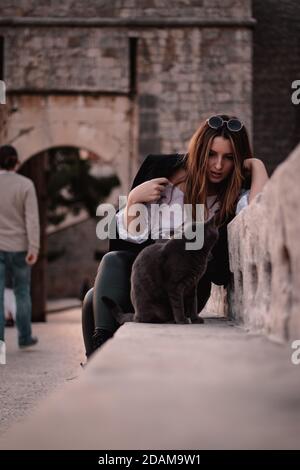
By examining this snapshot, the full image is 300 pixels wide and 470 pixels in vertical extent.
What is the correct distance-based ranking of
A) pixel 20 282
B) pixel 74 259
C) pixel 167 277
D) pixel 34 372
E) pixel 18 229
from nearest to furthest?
pixel 167 277 < pixel 34 372 < pixel 18 229 < pixel 20 282 < pixel 74 259

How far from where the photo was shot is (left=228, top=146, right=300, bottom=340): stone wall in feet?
7.63

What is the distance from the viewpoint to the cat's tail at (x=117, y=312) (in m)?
3.83

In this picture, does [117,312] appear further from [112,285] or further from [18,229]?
[18,229]

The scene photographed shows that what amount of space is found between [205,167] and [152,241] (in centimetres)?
45

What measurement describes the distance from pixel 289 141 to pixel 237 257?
33.4 feet

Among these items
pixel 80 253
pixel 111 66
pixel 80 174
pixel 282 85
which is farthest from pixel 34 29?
pixel 80 253

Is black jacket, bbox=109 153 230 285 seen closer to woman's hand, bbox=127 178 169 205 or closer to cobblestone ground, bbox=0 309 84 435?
woman's hand, bbox=127 178 169 205

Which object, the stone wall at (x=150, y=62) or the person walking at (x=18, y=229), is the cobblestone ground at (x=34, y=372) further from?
the stone wall at (x=150, y=62)

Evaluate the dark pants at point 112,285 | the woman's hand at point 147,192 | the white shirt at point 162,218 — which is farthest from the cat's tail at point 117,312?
the woman's hand at point 147,192

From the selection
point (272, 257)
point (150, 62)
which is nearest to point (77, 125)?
point (150, 62)

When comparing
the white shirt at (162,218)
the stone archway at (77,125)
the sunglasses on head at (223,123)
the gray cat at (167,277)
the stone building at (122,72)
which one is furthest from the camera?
the stone archway at (77,125)

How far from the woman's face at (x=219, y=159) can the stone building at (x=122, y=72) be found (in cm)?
846

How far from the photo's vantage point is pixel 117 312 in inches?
154

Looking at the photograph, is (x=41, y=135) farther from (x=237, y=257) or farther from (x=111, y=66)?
(x=237, y=257)
